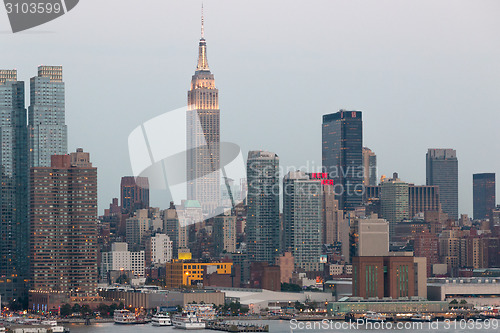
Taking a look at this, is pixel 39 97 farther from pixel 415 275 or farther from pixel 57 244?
pixel 415 275

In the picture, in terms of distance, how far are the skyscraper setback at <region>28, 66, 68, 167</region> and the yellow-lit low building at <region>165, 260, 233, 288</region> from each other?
16552mm

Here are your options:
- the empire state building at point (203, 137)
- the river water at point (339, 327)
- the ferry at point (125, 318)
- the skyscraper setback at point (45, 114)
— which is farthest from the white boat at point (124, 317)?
the skyscraper setback at point (45, 114)

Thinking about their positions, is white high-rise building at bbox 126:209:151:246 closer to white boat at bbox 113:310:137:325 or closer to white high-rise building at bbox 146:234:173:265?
white high-rise building at bbox 146:234:173:265

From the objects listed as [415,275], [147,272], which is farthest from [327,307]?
[147,272]

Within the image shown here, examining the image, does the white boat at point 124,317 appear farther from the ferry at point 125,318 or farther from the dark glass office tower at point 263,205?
the dark glass office tower at point 263,205

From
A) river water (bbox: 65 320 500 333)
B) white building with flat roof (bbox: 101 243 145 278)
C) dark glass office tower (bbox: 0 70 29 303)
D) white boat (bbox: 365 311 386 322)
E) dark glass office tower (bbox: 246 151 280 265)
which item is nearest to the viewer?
river water (bbox: 65 320 500 333)

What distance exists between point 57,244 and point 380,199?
96.7m

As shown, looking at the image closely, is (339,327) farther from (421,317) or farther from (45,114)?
(45,114)

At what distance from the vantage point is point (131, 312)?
3474 inches

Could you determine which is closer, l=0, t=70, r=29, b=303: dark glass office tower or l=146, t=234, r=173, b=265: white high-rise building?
l=0, t=70, r=29, b=303: dark glass office tower

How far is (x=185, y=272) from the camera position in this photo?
117438mm

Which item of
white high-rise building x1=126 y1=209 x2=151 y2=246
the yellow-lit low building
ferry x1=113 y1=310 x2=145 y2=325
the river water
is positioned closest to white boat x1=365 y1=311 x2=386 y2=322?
the river water

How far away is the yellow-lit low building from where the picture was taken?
116 m

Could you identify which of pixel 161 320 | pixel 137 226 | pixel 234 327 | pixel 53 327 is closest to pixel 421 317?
pixel 234 327
